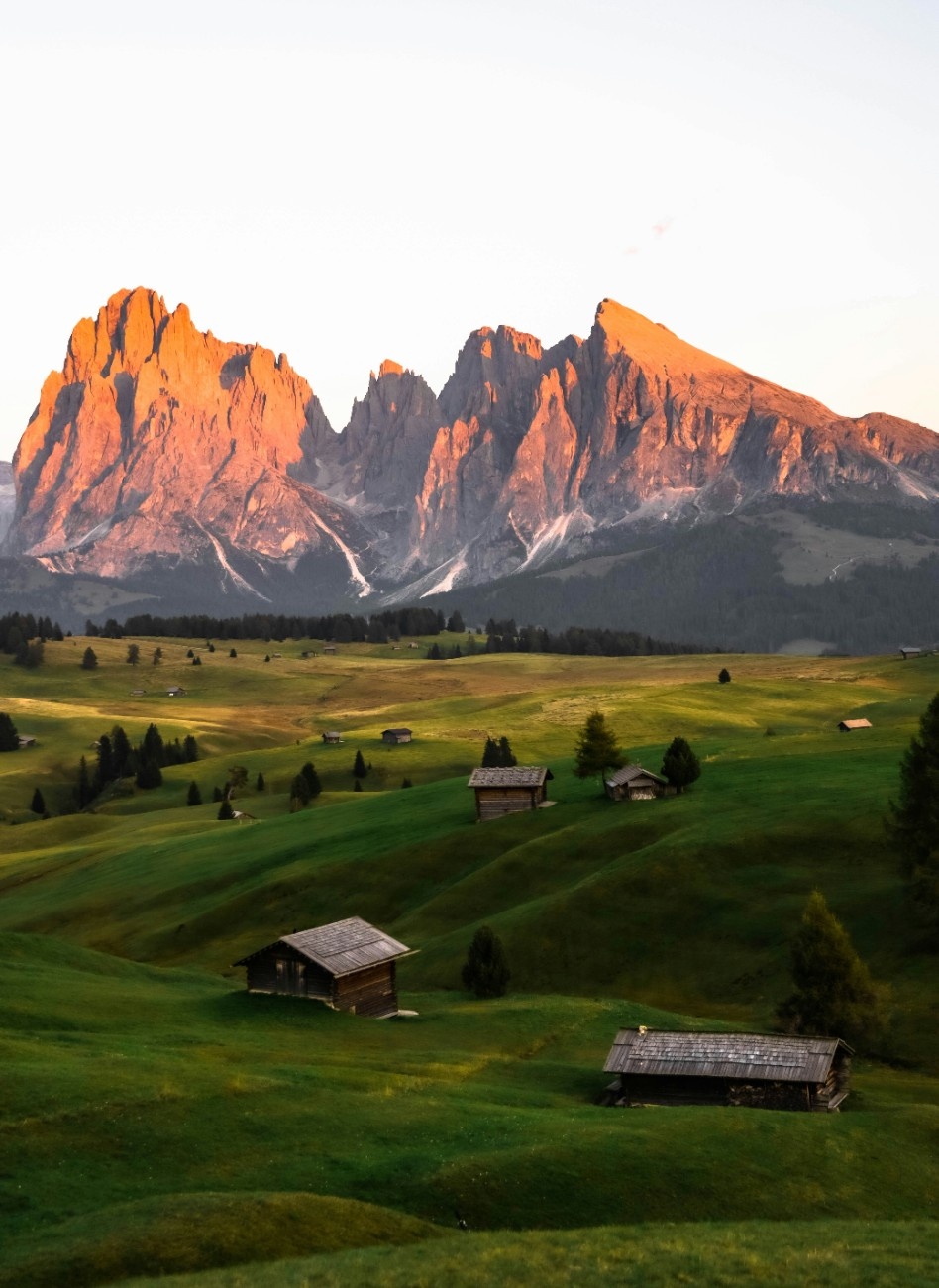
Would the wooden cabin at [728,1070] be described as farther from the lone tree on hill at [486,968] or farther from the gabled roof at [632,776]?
the gabled roof at [632,776]

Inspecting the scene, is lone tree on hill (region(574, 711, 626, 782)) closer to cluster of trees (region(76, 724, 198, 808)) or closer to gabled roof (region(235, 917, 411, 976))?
gabled roof (region(235, 917, 411, 976))

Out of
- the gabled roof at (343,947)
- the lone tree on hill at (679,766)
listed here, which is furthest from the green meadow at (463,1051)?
the gabled roof at (343,947)

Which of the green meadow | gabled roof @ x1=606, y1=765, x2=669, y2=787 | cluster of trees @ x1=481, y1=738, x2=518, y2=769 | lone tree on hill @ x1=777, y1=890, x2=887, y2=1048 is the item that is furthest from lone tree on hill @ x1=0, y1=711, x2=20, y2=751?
lone tree on hill @ x1=777, y1=890, x2=887, y2=1048

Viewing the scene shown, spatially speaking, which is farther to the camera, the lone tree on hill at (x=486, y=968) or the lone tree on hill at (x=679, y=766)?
the lone tree on hill at (x=679, y=766)

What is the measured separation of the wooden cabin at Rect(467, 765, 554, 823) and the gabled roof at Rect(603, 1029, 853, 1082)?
48154 millimetres

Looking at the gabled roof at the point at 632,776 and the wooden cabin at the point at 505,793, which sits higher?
the gabled roof at the point at 632,776

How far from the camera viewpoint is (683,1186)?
122ft

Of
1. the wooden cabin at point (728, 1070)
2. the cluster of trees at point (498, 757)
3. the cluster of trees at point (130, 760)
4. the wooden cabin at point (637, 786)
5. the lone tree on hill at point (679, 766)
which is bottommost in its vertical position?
the cluster of trees at point (130, 760)

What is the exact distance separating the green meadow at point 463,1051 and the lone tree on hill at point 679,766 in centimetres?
112

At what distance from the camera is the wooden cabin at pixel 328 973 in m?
61.9

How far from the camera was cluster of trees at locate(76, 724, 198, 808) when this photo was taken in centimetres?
16825

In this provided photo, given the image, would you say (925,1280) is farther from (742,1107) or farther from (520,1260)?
(742,1107)

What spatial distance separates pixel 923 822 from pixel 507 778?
3672cm

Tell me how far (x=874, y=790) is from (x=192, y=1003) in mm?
44257
